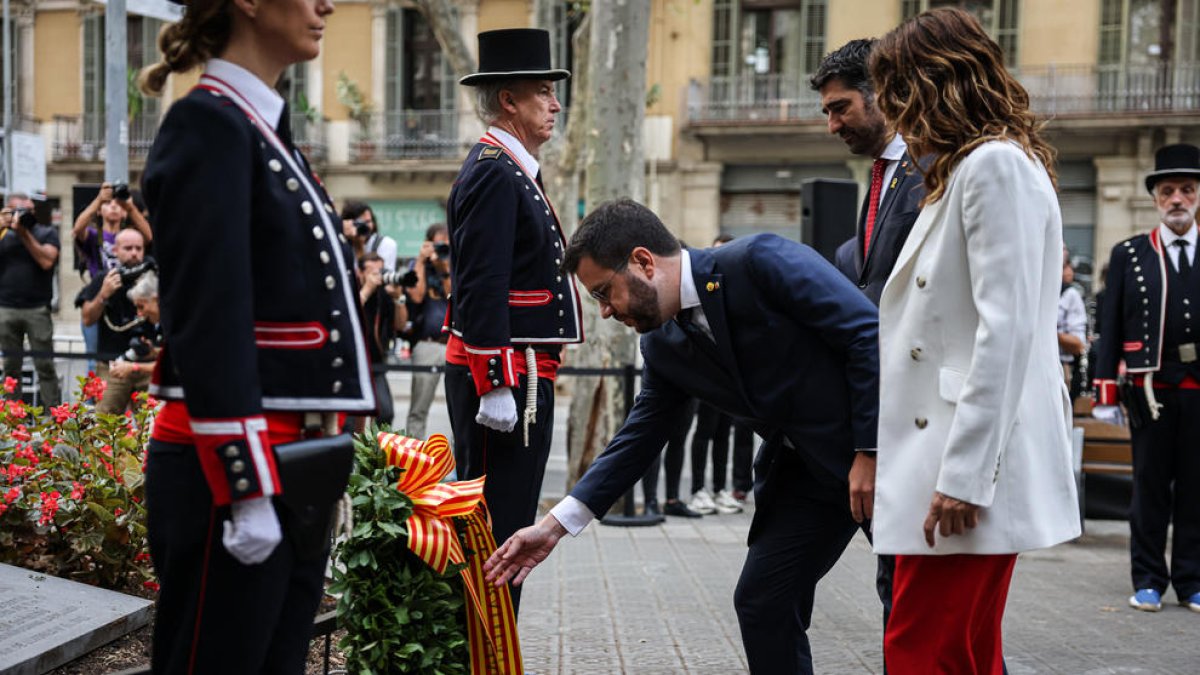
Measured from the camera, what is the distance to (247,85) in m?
2.68

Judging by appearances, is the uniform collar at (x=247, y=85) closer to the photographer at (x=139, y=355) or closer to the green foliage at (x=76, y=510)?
the green foliage at (x=76, y=510)

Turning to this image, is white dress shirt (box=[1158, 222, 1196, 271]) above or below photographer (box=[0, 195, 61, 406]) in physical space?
above

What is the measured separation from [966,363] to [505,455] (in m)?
2.20

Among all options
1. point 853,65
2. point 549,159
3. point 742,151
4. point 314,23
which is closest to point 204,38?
point 314,23

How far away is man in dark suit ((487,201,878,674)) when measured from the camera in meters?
3.63

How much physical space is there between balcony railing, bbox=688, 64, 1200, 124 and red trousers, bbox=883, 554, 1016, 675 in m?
26.0

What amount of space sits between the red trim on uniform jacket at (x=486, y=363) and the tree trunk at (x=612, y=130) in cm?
558

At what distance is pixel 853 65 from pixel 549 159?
43.5 feet

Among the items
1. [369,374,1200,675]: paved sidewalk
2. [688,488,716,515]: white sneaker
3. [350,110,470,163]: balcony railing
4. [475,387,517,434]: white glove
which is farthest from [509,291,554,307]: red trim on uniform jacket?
[350,110,470,163]: balcony railing

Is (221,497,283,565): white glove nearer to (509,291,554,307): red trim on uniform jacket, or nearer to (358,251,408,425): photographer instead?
(509,291,554,307): red trim on uniform jacket

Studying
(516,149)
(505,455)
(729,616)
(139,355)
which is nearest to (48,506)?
(505,455)

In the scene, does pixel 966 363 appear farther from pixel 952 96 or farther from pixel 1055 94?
pixel 1055 94

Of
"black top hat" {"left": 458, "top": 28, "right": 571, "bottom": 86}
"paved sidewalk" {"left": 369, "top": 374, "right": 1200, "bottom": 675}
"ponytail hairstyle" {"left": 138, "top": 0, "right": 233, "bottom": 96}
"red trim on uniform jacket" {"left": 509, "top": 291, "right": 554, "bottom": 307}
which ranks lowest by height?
"paved sidewalk" {"left": 369, "top": 374, "right": 1200, "bottom": 675}

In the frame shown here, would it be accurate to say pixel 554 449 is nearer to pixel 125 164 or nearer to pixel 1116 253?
pixel 125 164
